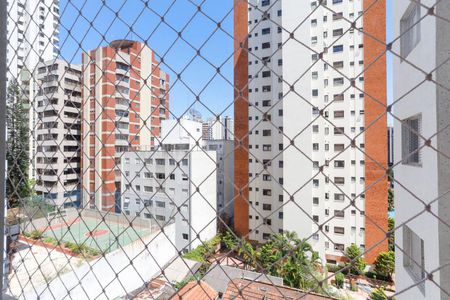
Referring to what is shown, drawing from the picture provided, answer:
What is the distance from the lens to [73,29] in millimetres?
809

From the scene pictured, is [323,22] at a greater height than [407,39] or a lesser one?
greater

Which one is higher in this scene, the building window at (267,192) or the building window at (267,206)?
the building window at (267,192)

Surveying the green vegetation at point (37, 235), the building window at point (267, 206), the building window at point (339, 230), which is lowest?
the building window at point (339, 230)

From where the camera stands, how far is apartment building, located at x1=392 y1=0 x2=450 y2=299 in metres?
0.69

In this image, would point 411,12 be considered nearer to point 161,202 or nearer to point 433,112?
point 433,112

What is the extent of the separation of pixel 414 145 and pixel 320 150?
7.00 meters

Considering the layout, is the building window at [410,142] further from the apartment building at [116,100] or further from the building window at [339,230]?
the building window at [339,230]

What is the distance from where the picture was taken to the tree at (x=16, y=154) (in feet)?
2.95

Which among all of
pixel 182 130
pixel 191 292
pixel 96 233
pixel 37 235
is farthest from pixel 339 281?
pixel 37 235

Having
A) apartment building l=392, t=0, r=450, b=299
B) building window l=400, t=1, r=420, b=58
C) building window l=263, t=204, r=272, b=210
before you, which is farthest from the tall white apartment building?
building window l=263, t=204, r=272, b=210

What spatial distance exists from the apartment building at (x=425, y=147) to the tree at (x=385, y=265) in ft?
22.1

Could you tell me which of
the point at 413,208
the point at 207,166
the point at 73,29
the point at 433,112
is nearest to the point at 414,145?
the point at 413,208

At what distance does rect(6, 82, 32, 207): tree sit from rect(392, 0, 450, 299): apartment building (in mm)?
1138

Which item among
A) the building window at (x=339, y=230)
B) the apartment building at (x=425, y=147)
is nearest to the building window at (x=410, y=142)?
the apartment building at (x=425, y=147)
